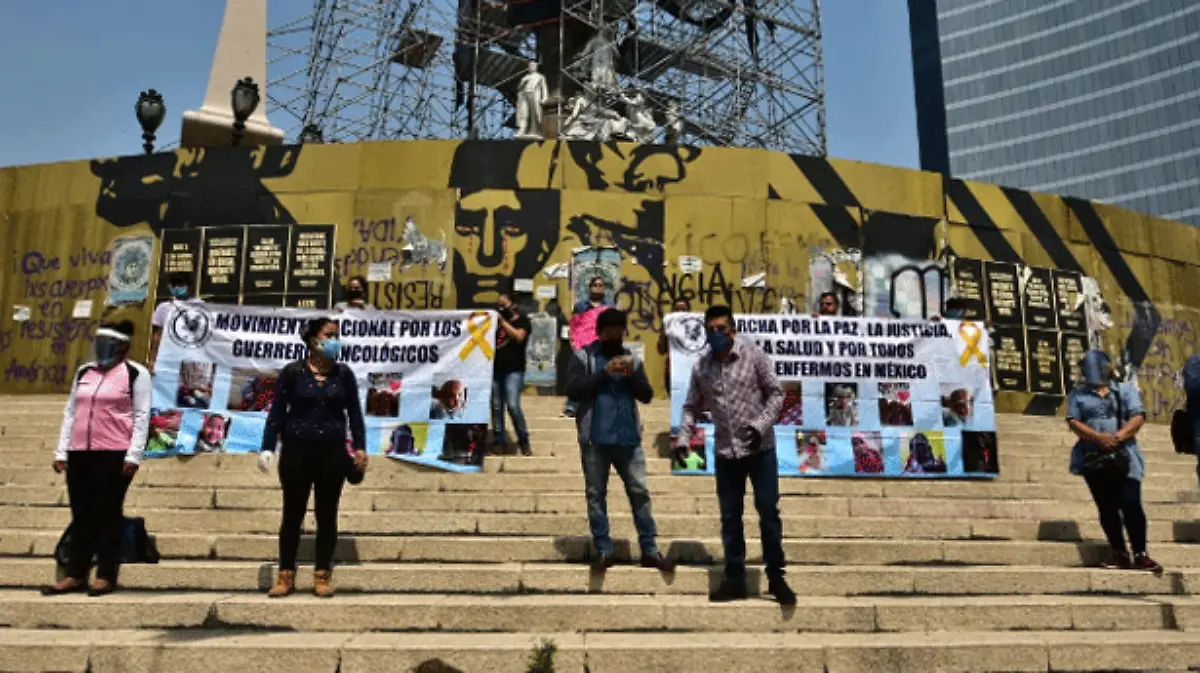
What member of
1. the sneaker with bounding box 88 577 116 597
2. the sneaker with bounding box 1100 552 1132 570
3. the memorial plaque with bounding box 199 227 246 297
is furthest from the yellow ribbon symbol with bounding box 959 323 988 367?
the memorial plaque with bounding box 199 227 246 297

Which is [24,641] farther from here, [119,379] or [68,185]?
[68,185]

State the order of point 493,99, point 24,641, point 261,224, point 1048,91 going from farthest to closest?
point 1048,91
point 493,99
point 261,224
point 24,641

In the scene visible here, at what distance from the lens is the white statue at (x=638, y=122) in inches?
846

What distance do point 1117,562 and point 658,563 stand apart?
3.11m

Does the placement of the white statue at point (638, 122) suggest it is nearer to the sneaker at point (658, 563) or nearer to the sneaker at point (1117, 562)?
the sneaker at point (1117, 562)

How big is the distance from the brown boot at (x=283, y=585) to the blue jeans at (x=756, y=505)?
2.39m

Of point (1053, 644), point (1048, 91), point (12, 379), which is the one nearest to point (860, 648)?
Result: point (1053, 644)

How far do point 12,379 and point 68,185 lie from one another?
282 cm

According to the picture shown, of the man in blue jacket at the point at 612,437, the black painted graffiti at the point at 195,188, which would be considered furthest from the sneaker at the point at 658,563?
the black painted graffiti at the point at 195,188

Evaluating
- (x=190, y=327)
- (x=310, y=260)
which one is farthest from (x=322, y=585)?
(x=310, y=260)

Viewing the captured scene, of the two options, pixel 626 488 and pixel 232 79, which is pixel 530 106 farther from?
pixel 626 488

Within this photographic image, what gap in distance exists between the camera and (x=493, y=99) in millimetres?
28719

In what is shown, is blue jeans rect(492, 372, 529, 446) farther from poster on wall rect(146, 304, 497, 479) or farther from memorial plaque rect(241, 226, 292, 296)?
memorial plaque rect(241, 226, 292, 296)

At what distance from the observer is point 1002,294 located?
13148mm
